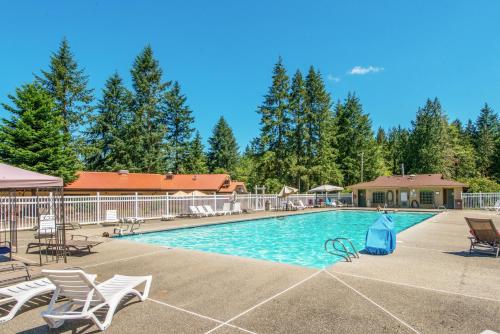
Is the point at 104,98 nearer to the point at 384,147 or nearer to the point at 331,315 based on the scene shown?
the point at 331,315

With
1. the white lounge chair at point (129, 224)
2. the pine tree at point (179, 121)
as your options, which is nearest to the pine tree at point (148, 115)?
the pine tree at point (179, 121)

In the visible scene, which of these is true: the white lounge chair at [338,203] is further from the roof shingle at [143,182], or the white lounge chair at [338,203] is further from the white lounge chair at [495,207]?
the white lounge chair at [495,207]

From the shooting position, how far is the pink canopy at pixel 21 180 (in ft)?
19.1

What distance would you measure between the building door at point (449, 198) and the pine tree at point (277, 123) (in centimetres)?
1891

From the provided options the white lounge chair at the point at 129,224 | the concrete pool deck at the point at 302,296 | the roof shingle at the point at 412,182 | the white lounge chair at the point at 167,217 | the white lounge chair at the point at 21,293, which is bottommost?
the white lounge chair at the point at 167,217

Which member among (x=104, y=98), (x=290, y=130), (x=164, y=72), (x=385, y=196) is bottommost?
(x=385, y=196)

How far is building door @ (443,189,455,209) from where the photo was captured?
30.2 metres

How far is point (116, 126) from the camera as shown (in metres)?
43.4

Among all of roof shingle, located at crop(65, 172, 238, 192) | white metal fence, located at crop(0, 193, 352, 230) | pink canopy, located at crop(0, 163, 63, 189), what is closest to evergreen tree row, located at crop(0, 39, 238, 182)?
roof shingle, located at crop(65, 172, 238, 192)

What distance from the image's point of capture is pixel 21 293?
14.7 feet

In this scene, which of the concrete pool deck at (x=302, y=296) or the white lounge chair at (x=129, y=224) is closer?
the concrete pool deck at (x=302, y=296)

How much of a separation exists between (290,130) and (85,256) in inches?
1443

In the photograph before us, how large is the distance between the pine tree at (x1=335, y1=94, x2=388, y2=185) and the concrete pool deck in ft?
142

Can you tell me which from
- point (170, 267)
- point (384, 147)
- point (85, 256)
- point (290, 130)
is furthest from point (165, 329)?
point (384, 147)
